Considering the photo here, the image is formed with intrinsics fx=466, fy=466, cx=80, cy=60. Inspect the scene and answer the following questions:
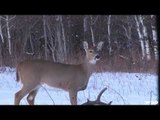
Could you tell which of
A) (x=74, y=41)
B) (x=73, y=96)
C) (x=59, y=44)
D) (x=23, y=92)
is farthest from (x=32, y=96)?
(x=59, y=44)

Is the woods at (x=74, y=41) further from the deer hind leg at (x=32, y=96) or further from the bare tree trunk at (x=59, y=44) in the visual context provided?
the deer hind leg at (x=32, y=96)

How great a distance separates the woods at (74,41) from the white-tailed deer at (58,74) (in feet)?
0.29

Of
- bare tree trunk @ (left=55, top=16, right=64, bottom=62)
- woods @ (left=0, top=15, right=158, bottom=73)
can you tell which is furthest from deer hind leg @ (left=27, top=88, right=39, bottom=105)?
bare tree trunk @ (left=55, top=16, right=64, bottom=62)

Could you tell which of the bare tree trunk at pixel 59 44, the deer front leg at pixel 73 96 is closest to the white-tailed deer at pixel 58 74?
the deer front leg at pixel 73 96

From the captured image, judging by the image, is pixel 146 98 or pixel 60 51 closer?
pixel 146 98

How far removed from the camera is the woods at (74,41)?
4887 mm

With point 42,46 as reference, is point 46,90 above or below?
below

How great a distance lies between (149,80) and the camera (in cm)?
417
